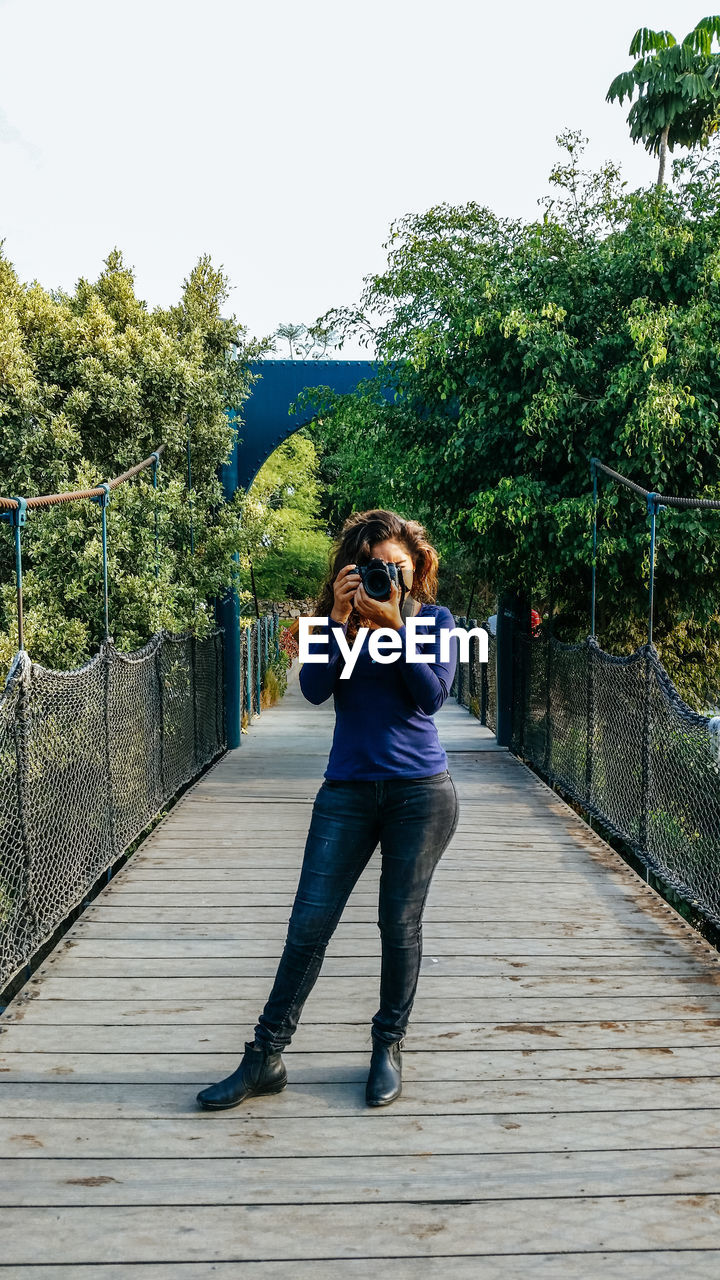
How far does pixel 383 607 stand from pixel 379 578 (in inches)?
2.8

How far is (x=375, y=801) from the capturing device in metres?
2.99

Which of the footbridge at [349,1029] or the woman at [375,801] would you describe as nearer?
the footbridge at [349,1029]

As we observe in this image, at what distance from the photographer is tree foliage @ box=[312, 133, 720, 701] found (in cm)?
825

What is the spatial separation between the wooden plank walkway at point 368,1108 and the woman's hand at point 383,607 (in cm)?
124

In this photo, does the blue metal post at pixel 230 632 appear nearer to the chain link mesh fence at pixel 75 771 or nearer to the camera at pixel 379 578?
the chain link mesh fence at pixel 75 771

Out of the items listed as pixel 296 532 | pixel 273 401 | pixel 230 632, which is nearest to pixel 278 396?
pixel 273 401

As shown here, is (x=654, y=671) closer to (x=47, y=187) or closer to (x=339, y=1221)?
(x=339, y=1221)

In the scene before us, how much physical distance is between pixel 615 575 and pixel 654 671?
296 cm

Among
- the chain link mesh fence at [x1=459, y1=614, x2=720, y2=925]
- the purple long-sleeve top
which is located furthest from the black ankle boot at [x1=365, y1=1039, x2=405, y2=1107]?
the chain link mesh fence at [x1=459, y1=614, x2=720, y2=925]

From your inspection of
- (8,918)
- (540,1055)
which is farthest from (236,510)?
(540,1055)

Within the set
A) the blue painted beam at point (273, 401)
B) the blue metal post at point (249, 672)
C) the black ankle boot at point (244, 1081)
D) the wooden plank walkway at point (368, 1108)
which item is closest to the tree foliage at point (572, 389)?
the blue painted beam at point (273, 401)

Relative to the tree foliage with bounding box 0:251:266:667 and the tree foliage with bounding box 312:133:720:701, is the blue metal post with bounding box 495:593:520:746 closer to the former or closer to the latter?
the tree foliage with bounding box 312:133:720:701

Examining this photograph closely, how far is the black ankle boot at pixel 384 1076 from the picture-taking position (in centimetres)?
308

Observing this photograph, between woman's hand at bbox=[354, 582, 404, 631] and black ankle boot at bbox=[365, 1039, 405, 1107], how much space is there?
110 centimetres
